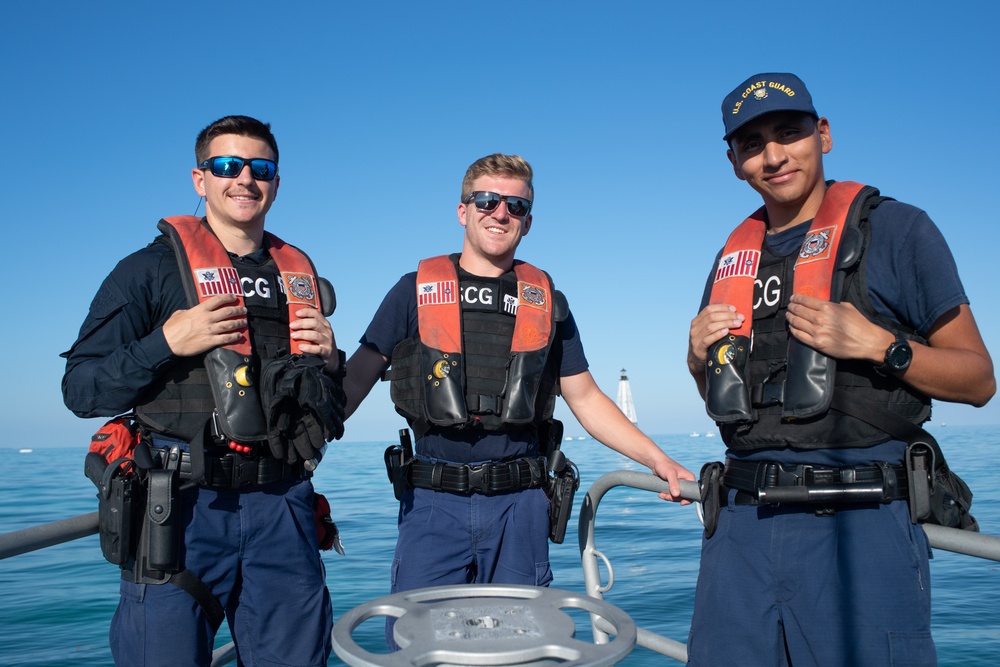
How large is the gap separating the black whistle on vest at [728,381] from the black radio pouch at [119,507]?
2053 millimetres

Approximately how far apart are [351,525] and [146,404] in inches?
407

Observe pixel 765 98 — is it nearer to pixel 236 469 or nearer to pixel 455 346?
pixel 455 346

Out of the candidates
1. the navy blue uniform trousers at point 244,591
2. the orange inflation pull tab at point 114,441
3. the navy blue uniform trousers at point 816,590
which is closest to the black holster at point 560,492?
the navy blue uniform trousers at point 816,590

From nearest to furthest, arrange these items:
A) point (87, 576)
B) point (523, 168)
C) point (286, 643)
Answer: point (286, 643) < point (523, 168) < point (87, 576)

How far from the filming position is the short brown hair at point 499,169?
3754mm

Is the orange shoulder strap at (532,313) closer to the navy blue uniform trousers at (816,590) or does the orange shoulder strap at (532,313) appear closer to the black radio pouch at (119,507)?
the navy blue uniform trousers at (816,590)

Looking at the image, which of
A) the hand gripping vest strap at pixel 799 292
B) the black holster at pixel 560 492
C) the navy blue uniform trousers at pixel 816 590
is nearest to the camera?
the navy blue uniform trousers at pixel 816 590

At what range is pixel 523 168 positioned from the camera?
12.4ft

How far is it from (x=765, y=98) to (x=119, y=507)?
2.65m

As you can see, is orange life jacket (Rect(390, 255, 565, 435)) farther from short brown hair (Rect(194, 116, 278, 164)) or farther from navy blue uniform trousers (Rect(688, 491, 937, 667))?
navy blue uniform trousers (Rect(688, 491, 937, 667))

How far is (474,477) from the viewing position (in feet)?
11.6

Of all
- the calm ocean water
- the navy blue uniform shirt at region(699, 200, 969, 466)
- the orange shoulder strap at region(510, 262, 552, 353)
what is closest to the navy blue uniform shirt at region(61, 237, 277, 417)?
the orange shoulder strap at region(510, 262, 552, 353)

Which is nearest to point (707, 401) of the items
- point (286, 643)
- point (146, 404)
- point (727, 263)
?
point (727, 263)

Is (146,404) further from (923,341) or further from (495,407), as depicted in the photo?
(923,341)
